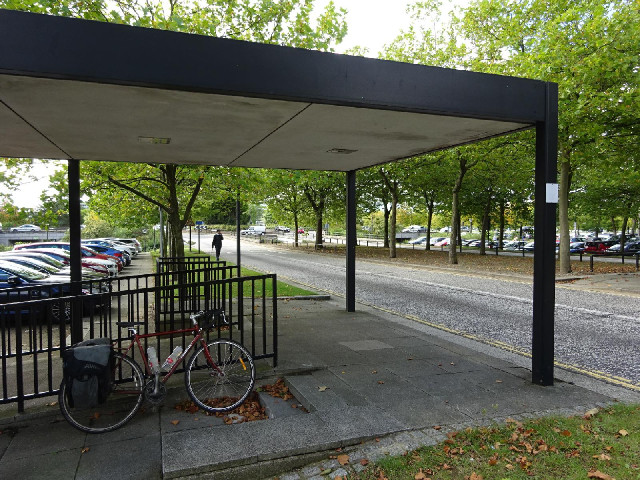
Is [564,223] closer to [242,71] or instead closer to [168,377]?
[242,71]

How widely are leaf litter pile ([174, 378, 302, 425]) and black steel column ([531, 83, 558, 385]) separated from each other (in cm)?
300

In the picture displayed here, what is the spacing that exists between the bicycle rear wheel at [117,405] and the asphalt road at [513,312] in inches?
226

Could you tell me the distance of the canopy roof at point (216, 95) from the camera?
349 cm

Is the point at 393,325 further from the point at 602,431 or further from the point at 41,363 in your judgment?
the point at 41,363

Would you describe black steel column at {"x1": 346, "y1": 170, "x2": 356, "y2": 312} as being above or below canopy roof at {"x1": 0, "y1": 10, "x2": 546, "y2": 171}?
below

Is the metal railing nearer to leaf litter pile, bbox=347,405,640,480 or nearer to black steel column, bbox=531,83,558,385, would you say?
leaf litter pile, bbox=347,405,640,480

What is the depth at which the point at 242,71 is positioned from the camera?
395 cm

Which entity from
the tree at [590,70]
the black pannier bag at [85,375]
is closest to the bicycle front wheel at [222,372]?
the black pannier bag at [85,375]

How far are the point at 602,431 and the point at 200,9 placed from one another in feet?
40.9

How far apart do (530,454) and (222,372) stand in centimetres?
296

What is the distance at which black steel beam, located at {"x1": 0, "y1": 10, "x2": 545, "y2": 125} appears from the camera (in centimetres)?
340

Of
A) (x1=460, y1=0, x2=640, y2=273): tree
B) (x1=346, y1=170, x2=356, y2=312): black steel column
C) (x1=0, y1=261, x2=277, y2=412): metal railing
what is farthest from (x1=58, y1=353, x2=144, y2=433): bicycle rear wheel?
(x1=460, y1=0, x2=640, y2=273): tree

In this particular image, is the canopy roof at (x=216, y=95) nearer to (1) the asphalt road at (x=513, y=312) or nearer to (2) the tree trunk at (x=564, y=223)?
(1) the asphalt road at (x=513, y=312)

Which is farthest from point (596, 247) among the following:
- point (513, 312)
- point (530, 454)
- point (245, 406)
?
point (245, 406)
